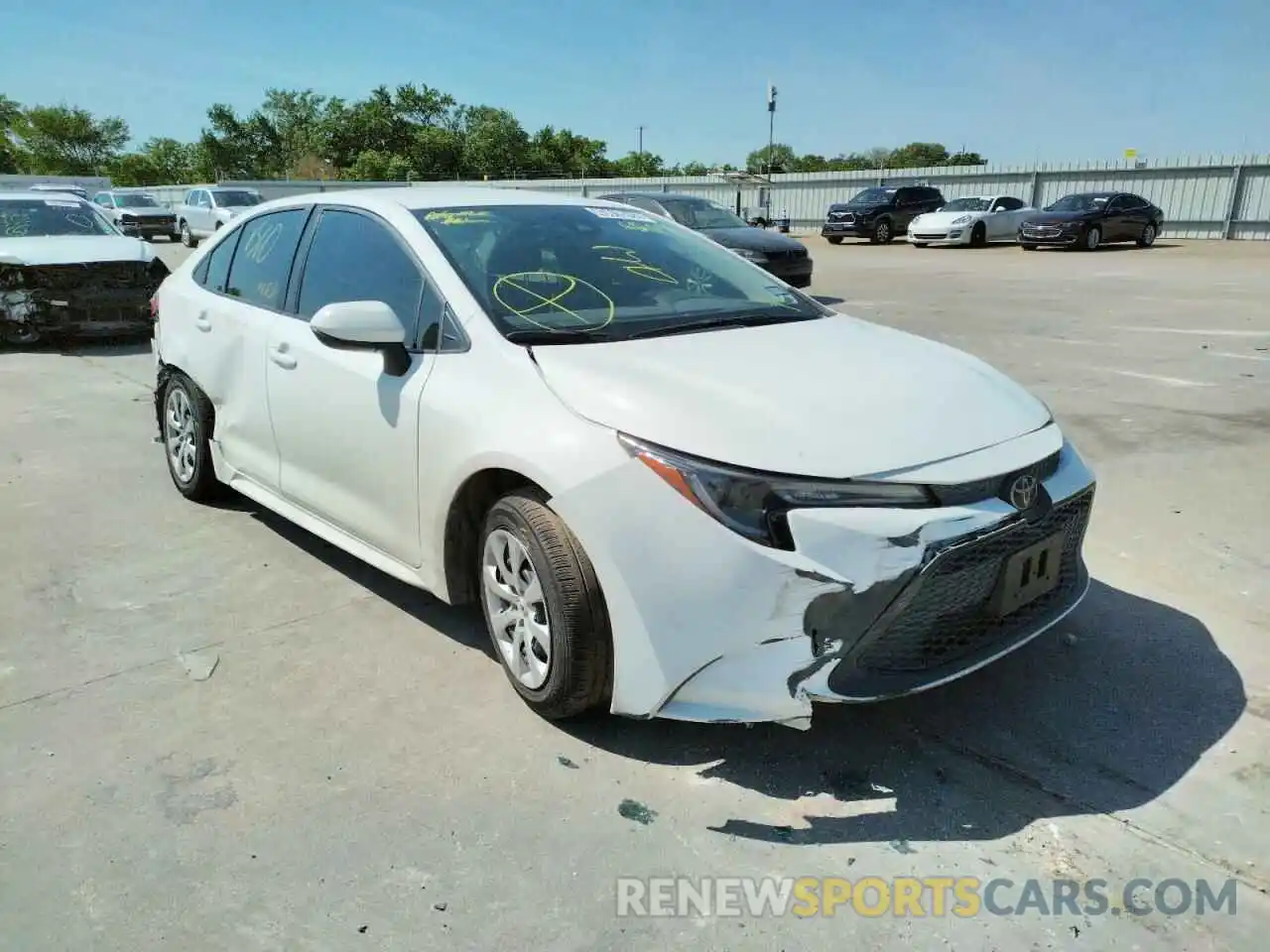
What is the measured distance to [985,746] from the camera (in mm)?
2785

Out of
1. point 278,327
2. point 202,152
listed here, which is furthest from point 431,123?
point 278,327

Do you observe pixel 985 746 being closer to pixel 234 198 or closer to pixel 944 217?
pixel 234 198

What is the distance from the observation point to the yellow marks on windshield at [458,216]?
11.6 ft

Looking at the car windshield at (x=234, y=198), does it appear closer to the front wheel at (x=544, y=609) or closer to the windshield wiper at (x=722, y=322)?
the windshield wiper at (x=722, y=322)

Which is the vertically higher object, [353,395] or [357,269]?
[357,269]

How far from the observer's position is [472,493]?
2.98 meters

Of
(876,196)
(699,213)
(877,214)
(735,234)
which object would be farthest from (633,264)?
(876,196)

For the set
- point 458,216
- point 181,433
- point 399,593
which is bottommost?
point 399,593

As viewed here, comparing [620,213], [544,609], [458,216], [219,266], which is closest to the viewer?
[544,609]

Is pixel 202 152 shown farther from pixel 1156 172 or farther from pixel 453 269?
pixel 453 269

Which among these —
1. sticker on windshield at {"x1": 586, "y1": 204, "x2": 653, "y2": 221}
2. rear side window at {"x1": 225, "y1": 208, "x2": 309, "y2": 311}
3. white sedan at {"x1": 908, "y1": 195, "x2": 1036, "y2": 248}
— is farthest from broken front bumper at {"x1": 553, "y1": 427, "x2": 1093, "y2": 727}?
white sedan at {"x1": 908, "y1": 195, "x2": 1036, "y2": 248}

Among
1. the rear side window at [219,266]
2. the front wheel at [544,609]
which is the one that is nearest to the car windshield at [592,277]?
the front wheel at [544,609]

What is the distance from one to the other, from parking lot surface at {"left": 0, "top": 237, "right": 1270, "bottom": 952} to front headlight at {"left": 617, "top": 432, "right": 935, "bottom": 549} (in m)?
0.80

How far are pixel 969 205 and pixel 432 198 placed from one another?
85.2ft
